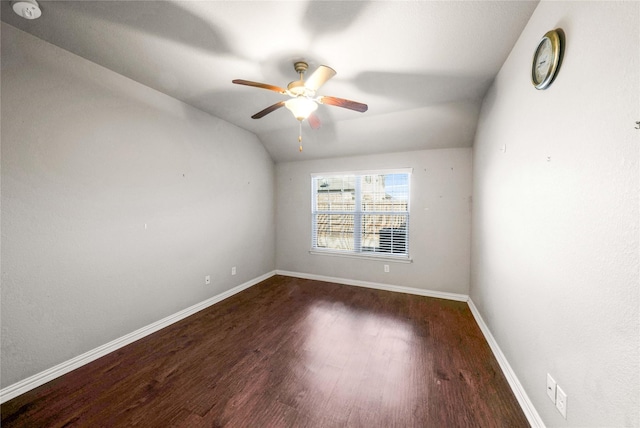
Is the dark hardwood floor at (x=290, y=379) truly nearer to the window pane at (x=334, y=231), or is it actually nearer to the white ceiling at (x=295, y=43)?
the window pane at (x=334, y=231)

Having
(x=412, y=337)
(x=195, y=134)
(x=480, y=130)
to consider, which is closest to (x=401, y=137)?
(x=480, y=130)

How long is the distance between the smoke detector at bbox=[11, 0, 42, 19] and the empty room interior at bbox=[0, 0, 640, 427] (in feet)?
0.05

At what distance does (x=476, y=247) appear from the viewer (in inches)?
114

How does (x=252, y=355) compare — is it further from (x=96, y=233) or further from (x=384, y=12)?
(x=384, y=12)

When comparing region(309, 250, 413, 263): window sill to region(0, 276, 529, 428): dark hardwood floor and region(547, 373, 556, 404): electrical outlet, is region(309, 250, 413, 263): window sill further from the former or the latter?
region(547, 373, 556, 404): electrical outlet

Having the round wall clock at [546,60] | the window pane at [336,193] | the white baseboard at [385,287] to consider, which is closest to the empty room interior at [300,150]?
the round wall clock at [546,60]

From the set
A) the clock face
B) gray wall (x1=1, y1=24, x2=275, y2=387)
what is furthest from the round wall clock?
gray wall (x1=1, y1=24, x2=275, y2=387)

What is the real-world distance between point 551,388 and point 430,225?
2417 millimetres

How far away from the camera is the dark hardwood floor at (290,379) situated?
1472 millimetres

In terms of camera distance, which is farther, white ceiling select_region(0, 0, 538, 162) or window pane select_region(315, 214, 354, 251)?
window pane select_region(315, 214, 354, 251)

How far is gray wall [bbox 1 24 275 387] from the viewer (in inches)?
65.6

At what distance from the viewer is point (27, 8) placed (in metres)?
1.43

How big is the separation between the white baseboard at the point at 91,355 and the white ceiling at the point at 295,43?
252 centimetres

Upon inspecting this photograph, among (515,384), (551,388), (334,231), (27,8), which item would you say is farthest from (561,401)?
(27,8)
